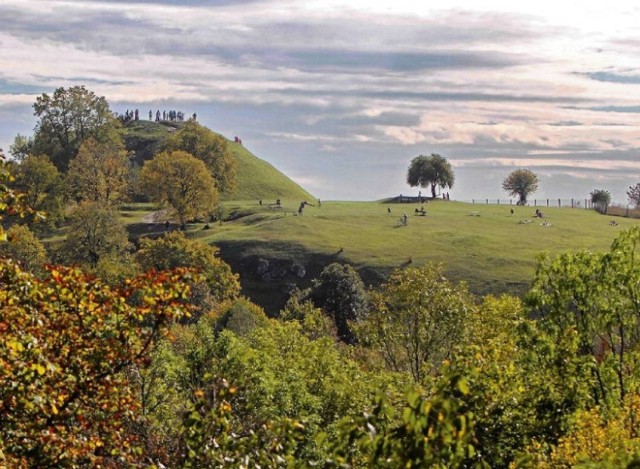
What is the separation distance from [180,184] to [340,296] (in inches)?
2329

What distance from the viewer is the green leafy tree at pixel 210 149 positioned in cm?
18425

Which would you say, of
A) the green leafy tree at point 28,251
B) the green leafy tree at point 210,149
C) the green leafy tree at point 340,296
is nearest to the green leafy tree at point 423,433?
the green leafy tree at point 340,296

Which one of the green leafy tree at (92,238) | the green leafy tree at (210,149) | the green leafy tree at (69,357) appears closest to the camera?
the green leafy tree at (69,357)

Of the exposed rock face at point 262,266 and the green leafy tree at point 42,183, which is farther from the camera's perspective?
the green leafy tree at point 42,183

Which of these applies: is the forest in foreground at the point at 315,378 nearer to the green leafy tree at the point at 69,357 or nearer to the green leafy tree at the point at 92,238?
the green leafy tree at the point at 69,357

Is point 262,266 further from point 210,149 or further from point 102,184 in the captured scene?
point 210,149

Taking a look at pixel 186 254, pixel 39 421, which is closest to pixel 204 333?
pixel 39 421

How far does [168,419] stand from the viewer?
40250 mm

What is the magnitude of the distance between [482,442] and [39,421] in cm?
1501

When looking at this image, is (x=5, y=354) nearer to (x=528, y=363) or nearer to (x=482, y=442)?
(x=482, y=442)

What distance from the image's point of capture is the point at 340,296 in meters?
106

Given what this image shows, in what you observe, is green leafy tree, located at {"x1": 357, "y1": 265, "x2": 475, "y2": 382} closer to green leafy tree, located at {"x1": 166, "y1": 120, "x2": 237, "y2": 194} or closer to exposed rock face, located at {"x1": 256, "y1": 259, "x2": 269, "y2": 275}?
exposed rock face, located at {"x1": 256, "y1": 259, "x2": 269, "y2": 275}

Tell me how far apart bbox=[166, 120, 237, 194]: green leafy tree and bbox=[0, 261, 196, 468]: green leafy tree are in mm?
160444

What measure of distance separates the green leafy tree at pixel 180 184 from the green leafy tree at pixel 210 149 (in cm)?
2335
